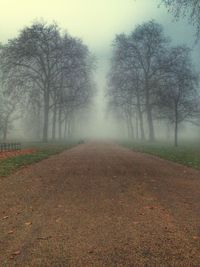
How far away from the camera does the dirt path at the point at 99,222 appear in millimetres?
5551

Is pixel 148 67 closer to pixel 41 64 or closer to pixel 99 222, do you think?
pixel 41 64

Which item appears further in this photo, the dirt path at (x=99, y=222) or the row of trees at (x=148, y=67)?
the row of trees at (x=148, y=67)

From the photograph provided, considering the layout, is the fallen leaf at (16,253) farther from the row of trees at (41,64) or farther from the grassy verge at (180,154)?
the row of trees at (41,64)

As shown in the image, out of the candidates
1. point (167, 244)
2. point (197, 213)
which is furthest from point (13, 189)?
point (167, 244)

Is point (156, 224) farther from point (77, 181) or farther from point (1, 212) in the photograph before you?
point (77, 181)

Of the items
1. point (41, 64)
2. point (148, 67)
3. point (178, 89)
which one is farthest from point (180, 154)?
point (148, 67)

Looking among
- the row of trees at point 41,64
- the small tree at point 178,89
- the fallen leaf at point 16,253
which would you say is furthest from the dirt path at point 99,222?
the row of trees at point 41,64

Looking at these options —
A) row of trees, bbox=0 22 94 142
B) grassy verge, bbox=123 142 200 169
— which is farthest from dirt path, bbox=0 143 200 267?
row of trees, bbox=0 22 94 142

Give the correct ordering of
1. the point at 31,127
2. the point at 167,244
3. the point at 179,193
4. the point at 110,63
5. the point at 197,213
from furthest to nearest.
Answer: the point at 31,127 → the point at 110,63 → the point at 179,193 → the point at 197,213 → the point at 167,244

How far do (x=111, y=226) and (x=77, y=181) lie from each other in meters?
5.82

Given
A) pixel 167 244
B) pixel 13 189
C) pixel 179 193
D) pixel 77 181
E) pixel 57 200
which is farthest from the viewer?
pixel 77 181

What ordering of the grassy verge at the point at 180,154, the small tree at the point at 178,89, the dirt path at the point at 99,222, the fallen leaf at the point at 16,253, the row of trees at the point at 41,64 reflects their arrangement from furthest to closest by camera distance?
the row of trees at the point at 41,64
the small tree at the point at 178,89
the grassy verge at the point at 180,154
the fallen leaf at the point at 16,253
the dirt path at the point at 99,222

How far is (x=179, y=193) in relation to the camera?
10.8 m

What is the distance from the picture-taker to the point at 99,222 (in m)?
7.50
